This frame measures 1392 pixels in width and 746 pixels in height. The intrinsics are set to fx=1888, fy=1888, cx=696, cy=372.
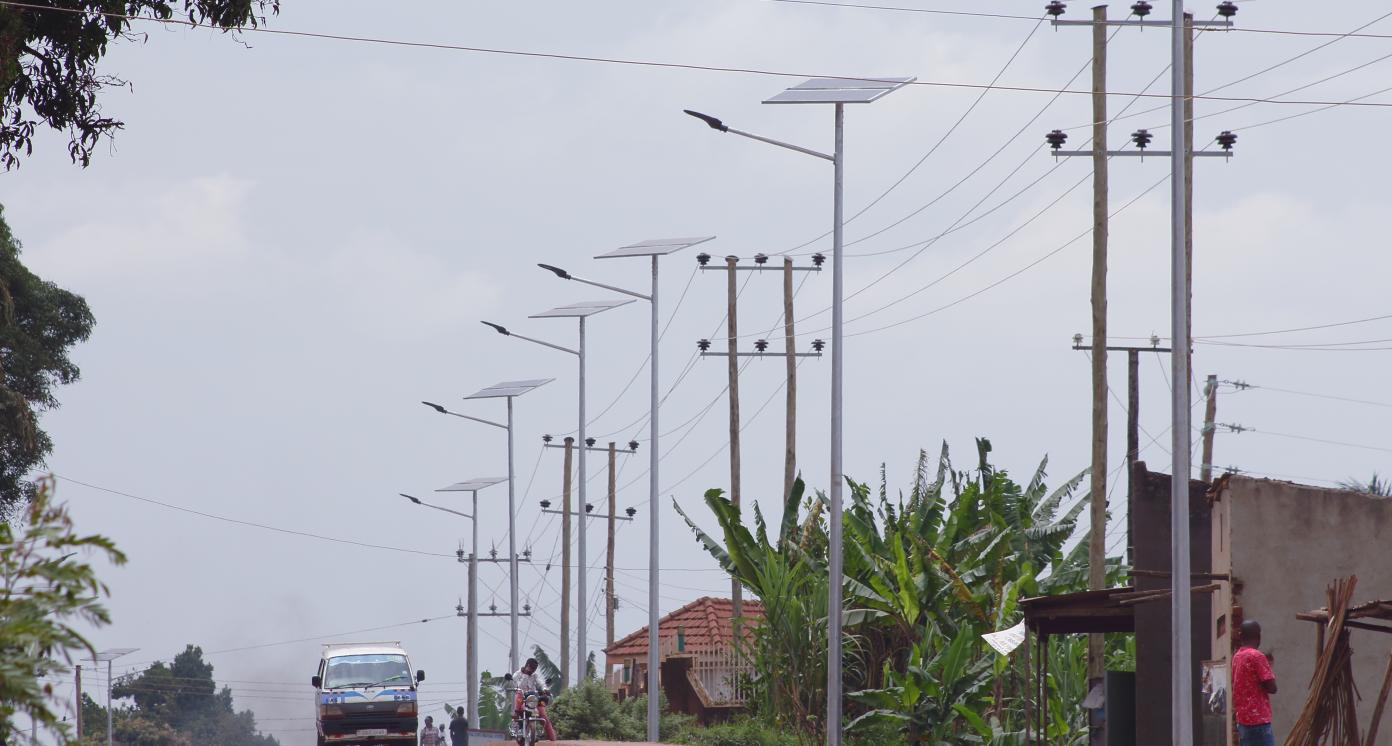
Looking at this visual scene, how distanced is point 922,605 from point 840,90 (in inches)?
292

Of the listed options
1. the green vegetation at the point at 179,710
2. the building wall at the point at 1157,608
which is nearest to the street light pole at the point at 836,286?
the building wall at the point at 1157,608

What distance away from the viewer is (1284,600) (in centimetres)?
1762

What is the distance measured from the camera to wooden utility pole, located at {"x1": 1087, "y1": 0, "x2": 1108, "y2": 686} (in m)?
25.2

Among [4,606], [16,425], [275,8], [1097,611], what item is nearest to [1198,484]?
[1097,611]

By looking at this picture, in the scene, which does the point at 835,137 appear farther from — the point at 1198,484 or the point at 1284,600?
the point at 1284,600

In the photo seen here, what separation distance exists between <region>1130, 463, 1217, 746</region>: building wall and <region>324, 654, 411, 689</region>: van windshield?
19.0 meters

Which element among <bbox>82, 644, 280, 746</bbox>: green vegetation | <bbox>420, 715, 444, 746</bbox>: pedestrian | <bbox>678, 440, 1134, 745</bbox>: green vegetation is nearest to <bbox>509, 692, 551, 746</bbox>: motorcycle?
<bbox>678, 440, 1134, 745</bbox>: green vegetation

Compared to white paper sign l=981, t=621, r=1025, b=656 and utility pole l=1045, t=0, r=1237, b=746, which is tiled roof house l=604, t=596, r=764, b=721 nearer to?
white paper sign l=981, t=621, r=1025, b=656

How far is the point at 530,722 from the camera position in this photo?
84.7 feet

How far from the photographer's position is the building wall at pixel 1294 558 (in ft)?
57.8

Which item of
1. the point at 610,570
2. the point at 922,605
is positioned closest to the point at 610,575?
the point at 610,570

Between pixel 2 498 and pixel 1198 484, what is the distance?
25.7m

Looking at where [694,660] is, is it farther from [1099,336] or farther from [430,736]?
[1099,336]

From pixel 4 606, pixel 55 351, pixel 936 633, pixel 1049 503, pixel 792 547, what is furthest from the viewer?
pixel 55 351
